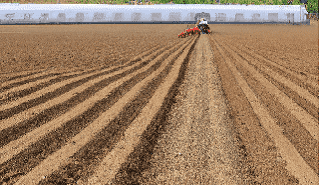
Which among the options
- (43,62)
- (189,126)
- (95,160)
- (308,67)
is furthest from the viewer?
(43,62)

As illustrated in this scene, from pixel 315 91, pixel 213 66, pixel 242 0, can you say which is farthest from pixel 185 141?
pixel 242 0

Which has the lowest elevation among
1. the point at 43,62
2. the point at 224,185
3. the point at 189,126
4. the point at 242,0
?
the point at 224,185

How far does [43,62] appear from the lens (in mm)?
10648

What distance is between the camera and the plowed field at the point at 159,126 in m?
3.48

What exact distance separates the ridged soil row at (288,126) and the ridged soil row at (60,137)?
293cm

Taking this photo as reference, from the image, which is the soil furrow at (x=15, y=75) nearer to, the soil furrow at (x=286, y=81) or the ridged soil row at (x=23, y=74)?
the ridged soil row at (x=23, y=74)

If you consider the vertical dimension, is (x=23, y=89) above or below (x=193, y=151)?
above

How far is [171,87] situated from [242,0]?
76.8 meters

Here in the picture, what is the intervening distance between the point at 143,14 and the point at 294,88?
42828 millimetres

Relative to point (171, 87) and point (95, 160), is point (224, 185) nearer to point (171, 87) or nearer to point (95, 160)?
point (95, 160)

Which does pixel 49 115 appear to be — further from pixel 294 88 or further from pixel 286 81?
pixel 286 81

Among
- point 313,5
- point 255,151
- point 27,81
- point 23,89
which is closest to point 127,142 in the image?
point 255,151

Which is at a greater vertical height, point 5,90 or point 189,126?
point 5,90

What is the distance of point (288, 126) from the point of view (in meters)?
4.86
